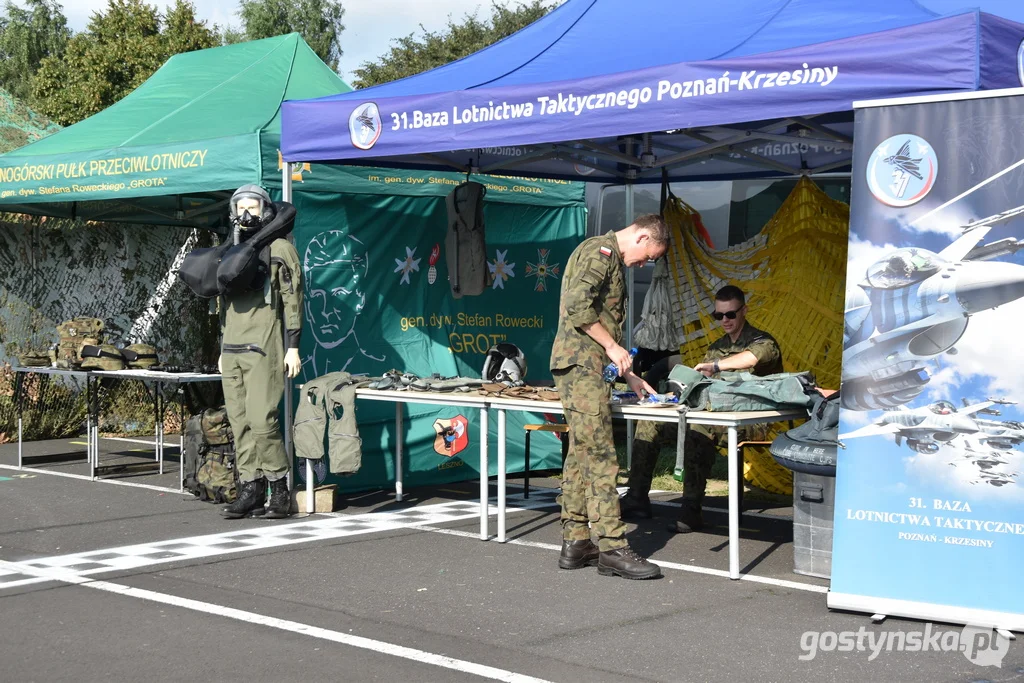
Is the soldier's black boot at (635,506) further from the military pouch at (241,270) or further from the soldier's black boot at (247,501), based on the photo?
the military pouch at (241,270)

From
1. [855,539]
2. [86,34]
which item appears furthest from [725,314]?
[86,34]

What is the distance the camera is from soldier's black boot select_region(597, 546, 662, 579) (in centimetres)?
621

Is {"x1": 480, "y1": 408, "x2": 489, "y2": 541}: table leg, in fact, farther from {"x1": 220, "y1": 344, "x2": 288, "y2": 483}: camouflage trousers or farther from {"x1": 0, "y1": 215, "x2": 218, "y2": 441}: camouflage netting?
{"x1": 0, "y1": 215, "x2": 218, "y2": 441}: camouflage netting

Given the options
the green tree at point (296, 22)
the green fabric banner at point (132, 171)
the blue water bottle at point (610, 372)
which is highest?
the green tree at point (296, 22)

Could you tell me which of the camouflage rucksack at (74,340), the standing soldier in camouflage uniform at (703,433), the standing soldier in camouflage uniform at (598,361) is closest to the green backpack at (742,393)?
the standing soldier in camouflage uniform at (598,361)

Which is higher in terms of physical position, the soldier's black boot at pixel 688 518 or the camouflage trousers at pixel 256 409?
the camouflage trousers at pixel 256 409

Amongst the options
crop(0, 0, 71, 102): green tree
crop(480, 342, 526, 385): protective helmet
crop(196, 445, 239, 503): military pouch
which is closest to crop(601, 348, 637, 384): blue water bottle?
crop(480, 342, 526, 385): protective helmet

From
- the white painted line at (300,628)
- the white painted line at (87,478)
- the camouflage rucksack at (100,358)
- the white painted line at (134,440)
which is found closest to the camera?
the white painted line at (300,628)

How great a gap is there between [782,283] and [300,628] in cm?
502

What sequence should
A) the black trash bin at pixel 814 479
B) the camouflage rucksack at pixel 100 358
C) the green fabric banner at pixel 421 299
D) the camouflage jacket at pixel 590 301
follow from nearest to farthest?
the black trash bin at pixel 814 479, the camouflage jacket at pixel 590 301, the green fabric banner at pixel 421 299, the camouflage rucksack at pixel 100 358

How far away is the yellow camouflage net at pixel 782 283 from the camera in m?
8.74

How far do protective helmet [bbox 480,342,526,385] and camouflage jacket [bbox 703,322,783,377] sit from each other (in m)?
1.50

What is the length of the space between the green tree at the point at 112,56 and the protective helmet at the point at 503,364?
18.7m

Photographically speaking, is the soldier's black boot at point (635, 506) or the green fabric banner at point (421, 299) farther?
the green fabric banner at point (421, 299)
